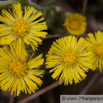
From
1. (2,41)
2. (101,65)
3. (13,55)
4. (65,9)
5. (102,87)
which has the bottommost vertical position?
(102,87)

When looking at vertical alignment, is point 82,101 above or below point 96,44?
below

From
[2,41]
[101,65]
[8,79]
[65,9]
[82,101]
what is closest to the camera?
[2,41]

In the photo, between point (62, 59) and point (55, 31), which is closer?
point (62, 59)

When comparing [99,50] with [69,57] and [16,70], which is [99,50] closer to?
[69,57]

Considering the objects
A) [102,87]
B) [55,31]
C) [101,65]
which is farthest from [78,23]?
[102,87]

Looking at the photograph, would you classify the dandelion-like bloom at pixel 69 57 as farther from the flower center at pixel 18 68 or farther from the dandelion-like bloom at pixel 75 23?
the dandelion-like bloom at pixel 75 23

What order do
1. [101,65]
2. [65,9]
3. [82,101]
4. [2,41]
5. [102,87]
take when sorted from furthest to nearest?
[65,9] → [102,87] → [82,101] → [101,65] → [2,41]

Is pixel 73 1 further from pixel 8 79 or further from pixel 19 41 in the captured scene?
pixel 8 79

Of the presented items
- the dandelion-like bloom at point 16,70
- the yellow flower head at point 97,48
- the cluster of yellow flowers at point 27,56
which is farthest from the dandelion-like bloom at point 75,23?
the dandelion-like bloom at point 16,70
